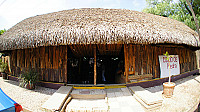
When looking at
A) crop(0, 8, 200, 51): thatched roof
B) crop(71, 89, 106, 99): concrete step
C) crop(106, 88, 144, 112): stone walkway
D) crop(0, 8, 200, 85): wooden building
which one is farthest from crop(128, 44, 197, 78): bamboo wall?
crop(71, 89, 106, 99): concrete step

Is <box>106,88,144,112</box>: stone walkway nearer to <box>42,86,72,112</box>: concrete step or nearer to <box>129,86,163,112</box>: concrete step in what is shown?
<box>129,86,163,112</box>: concrete step

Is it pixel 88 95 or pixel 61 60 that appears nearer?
pixel 88 95

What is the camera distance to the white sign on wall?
16.0ft

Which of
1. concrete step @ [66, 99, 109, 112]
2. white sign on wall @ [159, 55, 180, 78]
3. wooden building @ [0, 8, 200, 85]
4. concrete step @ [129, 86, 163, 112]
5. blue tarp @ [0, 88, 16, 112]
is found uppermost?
wooden building @ [0, 8, 200, 85]

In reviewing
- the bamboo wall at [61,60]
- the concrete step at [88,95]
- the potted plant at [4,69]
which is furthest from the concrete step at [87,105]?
the potted plant at [4,69]

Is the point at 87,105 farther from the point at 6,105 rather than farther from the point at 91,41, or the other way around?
the point at 91,41

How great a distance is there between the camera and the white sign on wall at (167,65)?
4891mm

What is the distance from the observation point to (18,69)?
5.44m

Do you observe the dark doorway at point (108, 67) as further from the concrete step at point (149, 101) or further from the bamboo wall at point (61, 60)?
the concrete step at point (149, 101)

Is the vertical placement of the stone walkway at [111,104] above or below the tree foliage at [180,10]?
below

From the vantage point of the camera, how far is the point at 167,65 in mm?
5070

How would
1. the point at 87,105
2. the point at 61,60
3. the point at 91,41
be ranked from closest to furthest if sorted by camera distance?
the point at 87,105 < the point at 91,41 < the point at 61,60

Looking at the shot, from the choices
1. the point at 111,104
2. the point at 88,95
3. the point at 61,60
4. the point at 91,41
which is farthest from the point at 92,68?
the point at 111,104

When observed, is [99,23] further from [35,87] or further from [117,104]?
[35,87]
